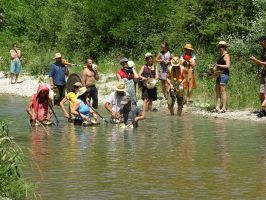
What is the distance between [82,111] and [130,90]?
1233 millimetres

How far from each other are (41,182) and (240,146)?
16.8 feet

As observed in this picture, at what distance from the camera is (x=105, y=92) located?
96.4ft

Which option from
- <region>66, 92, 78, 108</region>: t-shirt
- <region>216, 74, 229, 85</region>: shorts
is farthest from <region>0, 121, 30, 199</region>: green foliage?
<region>216, 74, 229, 85</region>: shorts

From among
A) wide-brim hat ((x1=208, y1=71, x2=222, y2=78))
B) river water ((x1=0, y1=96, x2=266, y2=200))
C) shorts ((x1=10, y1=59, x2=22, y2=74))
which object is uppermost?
shorts ((x1=10, y1=59, x2=22, y2=74))

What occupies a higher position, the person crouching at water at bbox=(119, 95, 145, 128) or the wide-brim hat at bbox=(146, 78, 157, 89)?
the wide-brim hat at bbox=(146, 78, 157, 89)

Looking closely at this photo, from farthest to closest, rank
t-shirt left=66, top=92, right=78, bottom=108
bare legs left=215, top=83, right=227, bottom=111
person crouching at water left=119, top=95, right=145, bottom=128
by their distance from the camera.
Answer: bare legs left=215, top=83, right=227, bottom=111
t-shirt left=66, top=92, right=78, bottom=108
person crouching at water left=119, top=95, right=145, bottom=128

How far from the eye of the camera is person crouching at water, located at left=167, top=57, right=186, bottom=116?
894 inches

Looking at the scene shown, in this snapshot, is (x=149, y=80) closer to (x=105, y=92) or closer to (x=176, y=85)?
(x=176, y=85)

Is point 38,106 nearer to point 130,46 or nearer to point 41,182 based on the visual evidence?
point 41,182

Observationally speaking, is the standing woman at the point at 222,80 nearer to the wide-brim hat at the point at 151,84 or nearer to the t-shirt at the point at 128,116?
the wide-brim hat at the point at 151,84

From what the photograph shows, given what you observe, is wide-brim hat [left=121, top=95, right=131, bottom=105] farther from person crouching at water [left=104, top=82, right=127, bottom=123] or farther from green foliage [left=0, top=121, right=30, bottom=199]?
green foliage [left=0, top=121, right=30, bottom=199]

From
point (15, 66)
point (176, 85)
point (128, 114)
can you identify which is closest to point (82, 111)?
point (128, 114)

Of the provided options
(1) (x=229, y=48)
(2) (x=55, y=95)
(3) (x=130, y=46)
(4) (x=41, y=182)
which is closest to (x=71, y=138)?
(4) (x=41, y=182)

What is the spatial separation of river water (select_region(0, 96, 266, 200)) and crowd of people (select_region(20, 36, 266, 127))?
38 cm
